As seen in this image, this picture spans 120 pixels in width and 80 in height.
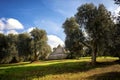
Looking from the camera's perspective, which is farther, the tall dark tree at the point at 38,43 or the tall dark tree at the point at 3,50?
the tall dark tree at the point at 38,43

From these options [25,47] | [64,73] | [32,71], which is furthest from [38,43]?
[64,73]

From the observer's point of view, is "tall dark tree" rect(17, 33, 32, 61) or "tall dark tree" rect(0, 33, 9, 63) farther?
"tall dark tree" rect(17, 33, 32, 61)

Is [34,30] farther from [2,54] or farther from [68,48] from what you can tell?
[68,48]

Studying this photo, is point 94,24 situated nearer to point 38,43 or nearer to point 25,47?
point 38,43

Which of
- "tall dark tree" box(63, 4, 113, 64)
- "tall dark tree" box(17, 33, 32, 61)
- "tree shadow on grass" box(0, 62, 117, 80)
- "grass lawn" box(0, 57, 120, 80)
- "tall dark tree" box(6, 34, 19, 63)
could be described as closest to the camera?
"grass lawn" box(0, 57, 120, 80)

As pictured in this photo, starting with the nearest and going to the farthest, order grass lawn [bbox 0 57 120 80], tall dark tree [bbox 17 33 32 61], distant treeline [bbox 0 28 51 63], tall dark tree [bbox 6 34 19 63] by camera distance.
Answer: grass lawn [bbox 0 57 120 80], distant treeline [bbox 0 28 51 63], tall dark tree [bbox 6 34 19 63], tall dark tree [bbox 17 33 32 61]

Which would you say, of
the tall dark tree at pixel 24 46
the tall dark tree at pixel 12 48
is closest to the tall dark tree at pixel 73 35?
the tall dark tree at pixel 24 46

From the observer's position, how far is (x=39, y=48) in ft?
273

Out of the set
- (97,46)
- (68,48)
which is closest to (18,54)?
(68,48)

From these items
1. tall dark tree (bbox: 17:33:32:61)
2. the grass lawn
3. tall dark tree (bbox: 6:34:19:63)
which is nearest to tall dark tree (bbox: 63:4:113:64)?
the grass lawn

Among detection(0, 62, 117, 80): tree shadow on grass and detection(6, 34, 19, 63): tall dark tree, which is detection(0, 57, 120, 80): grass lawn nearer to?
detection(0, 62, 117, 80): tree shadow on grass

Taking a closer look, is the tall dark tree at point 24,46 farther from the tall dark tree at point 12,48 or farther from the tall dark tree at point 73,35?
the tall dark tree at point 73,35

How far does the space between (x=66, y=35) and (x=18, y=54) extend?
1590 inches

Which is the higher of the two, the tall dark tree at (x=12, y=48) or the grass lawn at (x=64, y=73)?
the tall dark tree at (x=12, y=48)
